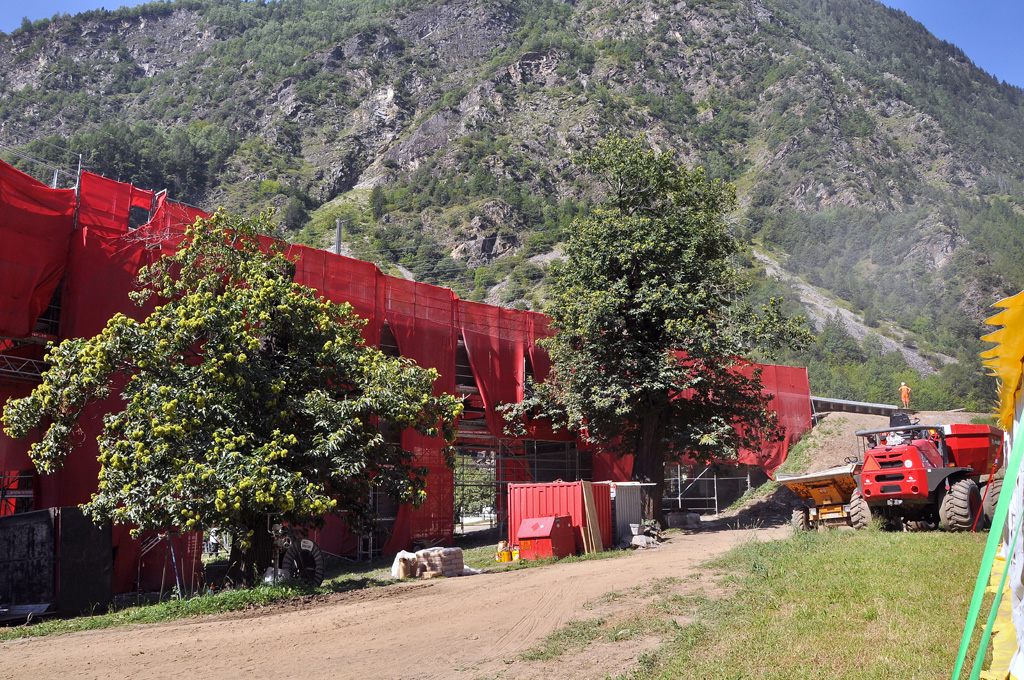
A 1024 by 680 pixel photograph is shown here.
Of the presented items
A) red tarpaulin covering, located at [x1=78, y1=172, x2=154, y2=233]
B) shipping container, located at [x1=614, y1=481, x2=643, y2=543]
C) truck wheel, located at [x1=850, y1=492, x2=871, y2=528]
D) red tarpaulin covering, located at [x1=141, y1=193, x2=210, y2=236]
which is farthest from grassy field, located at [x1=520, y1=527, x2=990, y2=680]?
red tarpaulin covering, located at [x1=78, y1=172, x2=154, y2=233]

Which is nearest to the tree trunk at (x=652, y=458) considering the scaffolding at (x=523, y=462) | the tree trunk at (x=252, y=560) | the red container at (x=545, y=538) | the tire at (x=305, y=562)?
the scaffolding at (x=523, y=462)

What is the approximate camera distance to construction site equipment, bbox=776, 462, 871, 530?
17.8 m

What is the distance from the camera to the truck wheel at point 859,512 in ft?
55.4

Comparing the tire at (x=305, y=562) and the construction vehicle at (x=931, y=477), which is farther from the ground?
the construction vehicle at (x=931, y=477)

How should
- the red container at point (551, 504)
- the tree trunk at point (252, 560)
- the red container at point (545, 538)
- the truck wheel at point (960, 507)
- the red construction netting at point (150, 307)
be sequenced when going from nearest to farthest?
the truck wheel at point (960, 507) < the tree trunk at point (252, 560) < the red construction netting at point (150, 307) < the red container at point (545, 538) < the red container at point (551, 504)

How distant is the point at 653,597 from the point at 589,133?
119651 mm

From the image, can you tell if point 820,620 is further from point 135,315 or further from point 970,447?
point 135,315

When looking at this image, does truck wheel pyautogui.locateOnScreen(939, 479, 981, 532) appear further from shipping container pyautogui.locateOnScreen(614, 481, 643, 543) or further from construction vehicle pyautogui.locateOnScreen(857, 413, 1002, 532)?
shipping container pyautogui.locateOnScreen(614, 481, 643, 543)

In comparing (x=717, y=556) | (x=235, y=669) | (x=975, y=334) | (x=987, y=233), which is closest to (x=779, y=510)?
(x=717, y=556)

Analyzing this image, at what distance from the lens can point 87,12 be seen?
509 feet

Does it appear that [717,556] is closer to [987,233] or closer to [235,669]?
[235,669]

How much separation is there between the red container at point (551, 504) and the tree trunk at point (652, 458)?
5711mm

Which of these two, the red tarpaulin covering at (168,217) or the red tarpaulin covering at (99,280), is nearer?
the red tarpaulin covering at (99,280)

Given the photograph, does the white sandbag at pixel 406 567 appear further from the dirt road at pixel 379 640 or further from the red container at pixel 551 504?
the red container at pixel 551 504
